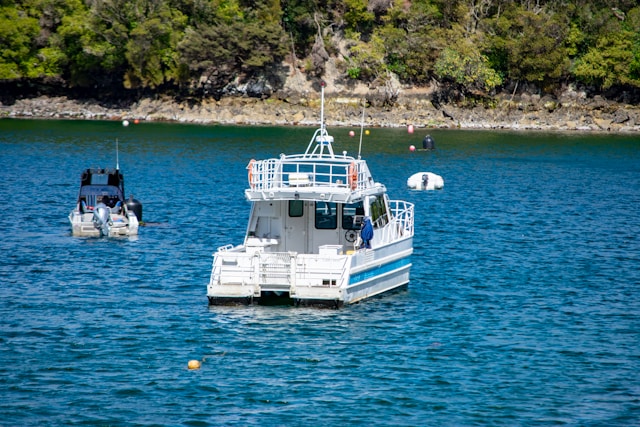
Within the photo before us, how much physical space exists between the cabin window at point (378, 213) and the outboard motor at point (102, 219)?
1611cm

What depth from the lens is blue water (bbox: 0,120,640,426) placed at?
78.1 ft

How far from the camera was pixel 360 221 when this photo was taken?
110 feet

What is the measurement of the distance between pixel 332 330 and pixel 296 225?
548 cm

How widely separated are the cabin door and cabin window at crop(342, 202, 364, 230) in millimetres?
1338

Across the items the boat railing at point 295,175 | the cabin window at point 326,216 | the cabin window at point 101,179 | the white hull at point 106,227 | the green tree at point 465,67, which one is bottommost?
the white hull at point 106,227

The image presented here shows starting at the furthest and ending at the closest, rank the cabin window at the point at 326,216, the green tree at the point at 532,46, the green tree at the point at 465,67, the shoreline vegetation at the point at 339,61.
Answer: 1. the green tree at the point at 465,67
2. the shoreline vegetation at the point at 339,61
3. the green tree at the point at 532,46
4. the cabin window at the point at 326,216

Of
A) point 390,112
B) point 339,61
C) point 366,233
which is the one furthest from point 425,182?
point 339,61

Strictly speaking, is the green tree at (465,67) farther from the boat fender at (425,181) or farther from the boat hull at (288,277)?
the boat hull at (288,277)

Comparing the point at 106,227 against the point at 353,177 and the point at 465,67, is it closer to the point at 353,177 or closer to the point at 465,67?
the point at 353,177

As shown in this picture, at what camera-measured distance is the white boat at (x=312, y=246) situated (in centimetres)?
3064

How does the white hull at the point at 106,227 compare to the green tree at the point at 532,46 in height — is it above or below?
below

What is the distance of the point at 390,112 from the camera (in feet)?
421

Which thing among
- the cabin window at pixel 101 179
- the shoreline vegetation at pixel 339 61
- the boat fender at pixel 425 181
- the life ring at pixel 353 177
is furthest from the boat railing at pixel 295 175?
the shoreline vegetation at pixel 339 61

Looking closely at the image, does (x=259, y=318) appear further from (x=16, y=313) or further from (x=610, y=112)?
(x=610, y=112)
